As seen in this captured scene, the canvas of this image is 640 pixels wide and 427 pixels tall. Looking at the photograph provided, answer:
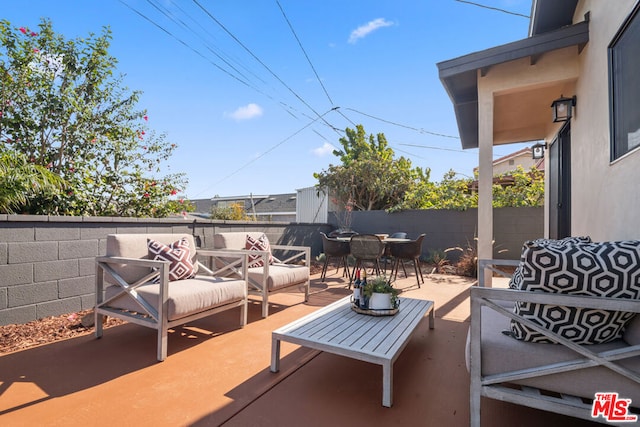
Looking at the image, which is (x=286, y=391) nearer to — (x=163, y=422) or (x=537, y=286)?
(x=163, y=422)

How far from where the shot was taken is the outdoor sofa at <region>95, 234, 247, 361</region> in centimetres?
237

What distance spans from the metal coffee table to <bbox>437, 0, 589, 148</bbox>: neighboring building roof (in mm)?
3010

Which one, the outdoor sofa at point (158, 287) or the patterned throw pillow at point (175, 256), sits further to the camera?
the patterned throw pillow at point (175, 256)

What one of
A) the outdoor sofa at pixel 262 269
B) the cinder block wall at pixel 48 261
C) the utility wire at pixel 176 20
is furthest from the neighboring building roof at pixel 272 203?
the cinder block wall at pixel 48 261

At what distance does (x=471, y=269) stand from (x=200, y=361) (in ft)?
16.6

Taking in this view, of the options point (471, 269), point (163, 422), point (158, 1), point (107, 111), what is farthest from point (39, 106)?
Answer: point (471, 269)

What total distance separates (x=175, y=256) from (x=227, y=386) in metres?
1.43

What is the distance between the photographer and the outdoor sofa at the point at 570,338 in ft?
4.13

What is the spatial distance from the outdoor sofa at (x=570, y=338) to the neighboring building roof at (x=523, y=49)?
2921mm

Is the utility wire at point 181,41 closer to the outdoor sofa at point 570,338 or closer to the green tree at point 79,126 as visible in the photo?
the green tree at point 79,126

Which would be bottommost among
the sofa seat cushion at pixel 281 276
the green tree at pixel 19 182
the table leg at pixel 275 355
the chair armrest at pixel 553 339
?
the table leg at pixel 275 355

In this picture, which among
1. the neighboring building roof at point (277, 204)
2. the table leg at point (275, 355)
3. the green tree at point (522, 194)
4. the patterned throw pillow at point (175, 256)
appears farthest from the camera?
the neighboring building roof at point (277, 204)

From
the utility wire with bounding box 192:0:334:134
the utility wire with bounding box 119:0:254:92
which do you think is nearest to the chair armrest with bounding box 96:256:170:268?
the utility wire with bounding box 119:0:254:92

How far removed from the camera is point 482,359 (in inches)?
58.4
